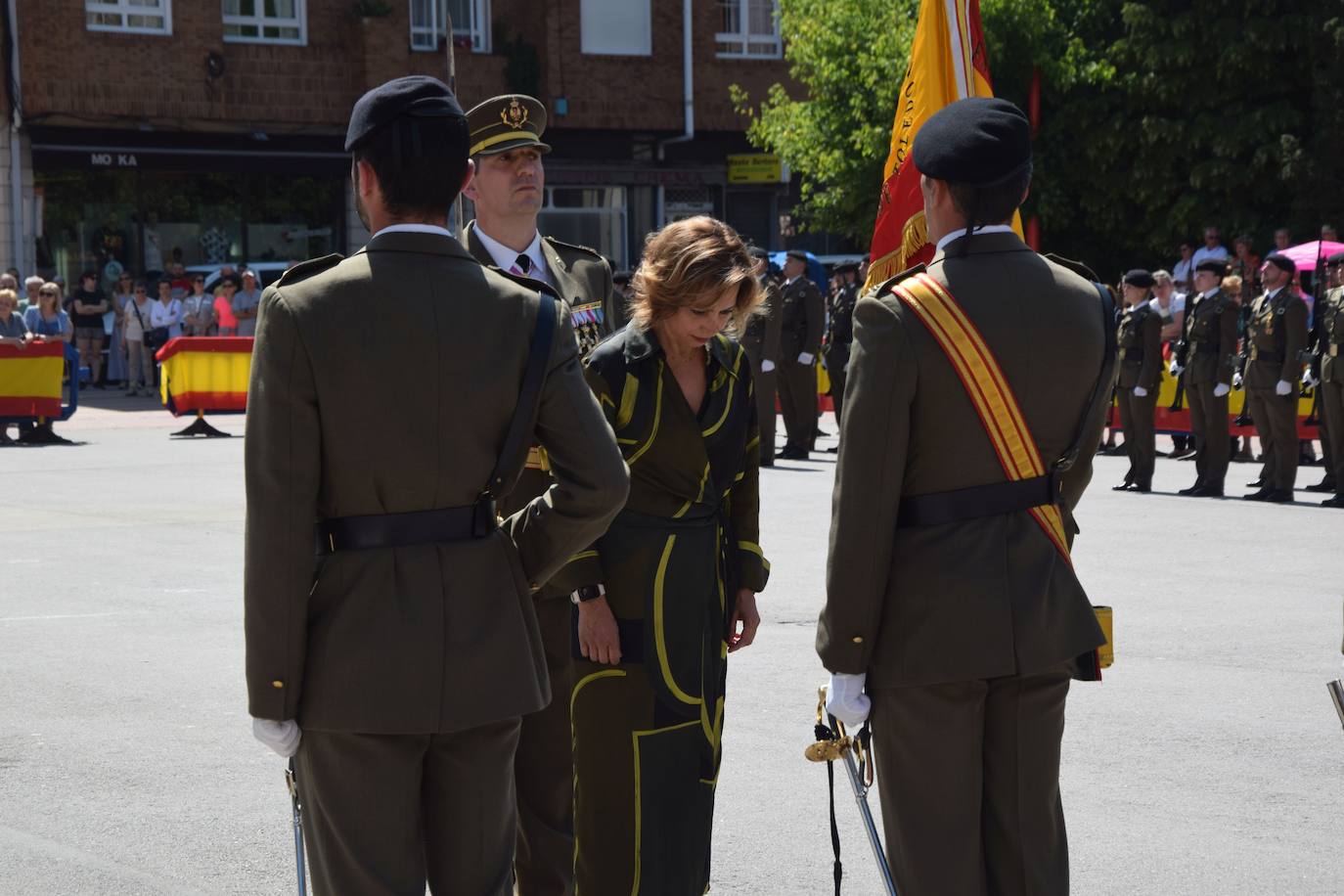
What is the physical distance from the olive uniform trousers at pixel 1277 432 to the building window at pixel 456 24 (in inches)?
799

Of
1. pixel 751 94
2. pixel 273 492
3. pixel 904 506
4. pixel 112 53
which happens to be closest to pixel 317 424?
pixel 273 492

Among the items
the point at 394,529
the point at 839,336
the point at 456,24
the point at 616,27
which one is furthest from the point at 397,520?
the point at 616,27

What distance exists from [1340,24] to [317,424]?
79.6 feet

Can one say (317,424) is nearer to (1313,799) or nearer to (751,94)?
(1313,799)

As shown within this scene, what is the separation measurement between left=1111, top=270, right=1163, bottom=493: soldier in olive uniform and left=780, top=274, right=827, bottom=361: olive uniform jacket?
3482 millimetres

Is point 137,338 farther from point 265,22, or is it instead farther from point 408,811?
point 408,811

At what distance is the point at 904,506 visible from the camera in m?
3.73

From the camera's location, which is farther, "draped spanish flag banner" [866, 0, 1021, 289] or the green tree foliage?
the green tree foliage

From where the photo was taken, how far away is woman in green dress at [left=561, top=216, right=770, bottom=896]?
416 cm

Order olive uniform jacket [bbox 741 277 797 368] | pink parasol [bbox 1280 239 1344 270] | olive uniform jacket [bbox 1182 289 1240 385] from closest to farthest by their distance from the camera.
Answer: olive uniform jacket [bbox 1182 289 1240 385] → olive uniform jacket [bbox 741 277 797 368] → pink parasol [bbox 1280 239 1344 270]

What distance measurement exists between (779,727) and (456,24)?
91.5 ft

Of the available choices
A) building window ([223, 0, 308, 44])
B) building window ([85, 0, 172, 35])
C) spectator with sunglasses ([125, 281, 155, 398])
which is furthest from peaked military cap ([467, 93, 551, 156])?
building window ([223, 0, 308, 44])

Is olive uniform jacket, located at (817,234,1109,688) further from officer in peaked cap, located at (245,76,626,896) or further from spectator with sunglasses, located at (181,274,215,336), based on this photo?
spectator with sunglasses, located at (181,274,215,336)

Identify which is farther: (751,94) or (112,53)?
(751,94)
